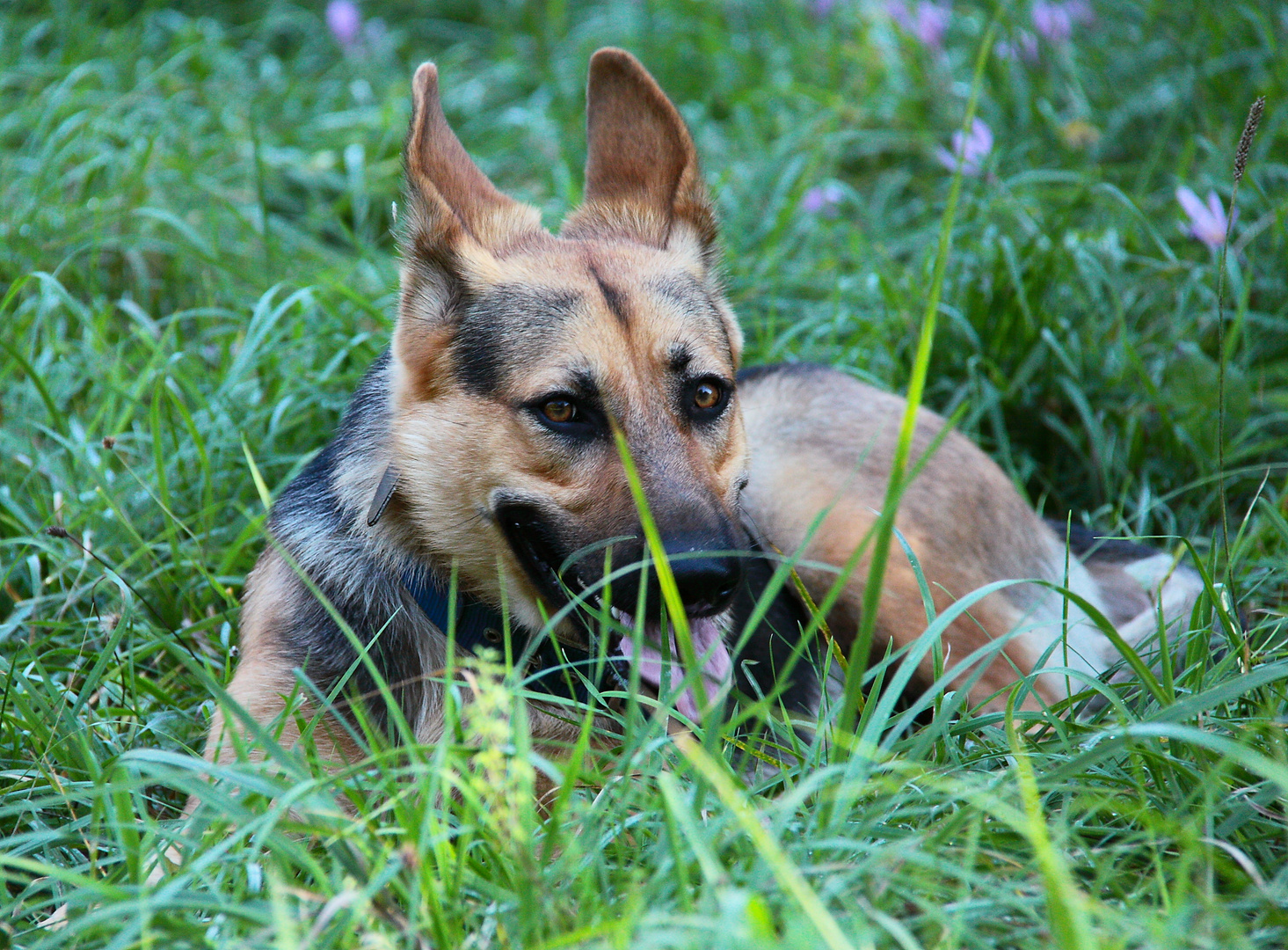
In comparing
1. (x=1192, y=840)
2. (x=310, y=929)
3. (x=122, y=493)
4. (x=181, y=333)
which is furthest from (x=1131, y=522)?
(x=181, y=333)

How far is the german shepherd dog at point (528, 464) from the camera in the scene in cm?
238

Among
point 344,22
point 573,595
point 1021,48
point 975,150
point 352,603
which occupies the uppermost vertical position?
point 1021,48

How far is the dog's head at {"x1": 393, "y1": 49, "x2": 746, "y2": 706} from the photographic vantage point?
7.88 feet

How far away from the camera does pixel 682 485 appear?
2.37 metres

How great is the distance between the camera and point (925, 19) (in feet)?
19.3

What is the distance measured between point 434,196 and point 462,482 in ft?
2.39

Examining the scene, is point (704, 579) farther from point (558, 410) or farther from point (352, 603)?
point (352, 603)

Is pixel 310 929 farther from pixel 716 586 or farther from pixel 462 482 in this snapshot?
pixel 462 482

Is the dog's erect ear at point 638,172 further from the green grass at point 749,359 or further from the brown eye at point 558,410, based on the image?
the green grass at point 749,359

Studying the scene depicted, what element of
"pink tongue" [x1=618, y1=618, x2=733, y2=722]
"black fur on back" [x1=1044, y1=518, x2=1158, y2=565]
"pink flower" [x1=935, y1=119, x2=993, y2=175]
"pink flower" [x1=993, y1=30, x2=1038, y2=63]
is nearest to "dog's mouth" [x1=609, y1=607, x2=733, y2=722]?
"pink tongue" [x1=618, y1=618, x2=733, y2=722]

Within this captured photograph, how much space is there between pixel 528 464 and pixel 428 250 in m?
0.63

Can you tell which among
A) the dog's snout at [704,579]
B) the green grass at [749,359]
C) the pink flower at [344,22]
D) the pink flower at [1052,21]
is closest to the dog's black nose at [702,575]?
the dog's snout at [704,579]

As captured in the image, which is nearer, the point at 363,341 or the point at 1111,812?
the point at 1111,812

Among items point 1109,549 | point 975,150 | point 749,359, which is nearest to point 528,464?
point 749,359
